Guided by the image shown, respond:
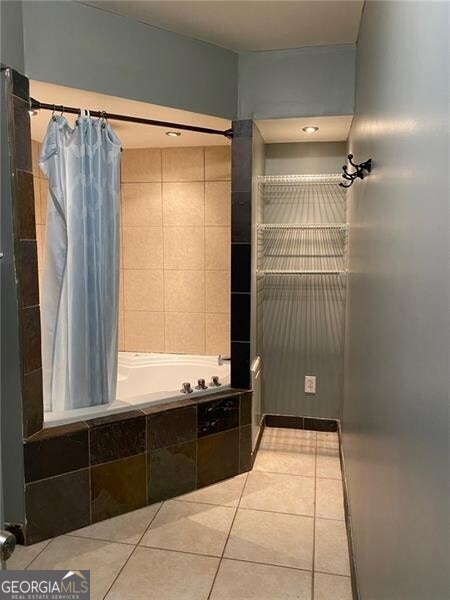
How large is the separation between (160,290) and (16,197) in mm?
1526

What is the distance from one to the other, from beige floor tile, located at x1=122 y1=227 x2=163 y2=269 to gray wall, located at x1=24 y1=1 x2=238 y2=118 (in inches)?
43.6

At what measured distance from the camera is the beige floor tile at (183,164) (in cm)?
314

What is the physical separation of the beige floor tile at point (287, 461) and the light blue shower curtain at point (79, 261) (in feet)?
3.58

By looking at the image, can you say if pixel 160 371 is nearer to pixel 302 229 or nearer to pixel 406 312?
pixel 302 229

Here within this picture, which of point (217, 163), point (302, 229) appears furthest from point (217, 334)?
point (217, 163)

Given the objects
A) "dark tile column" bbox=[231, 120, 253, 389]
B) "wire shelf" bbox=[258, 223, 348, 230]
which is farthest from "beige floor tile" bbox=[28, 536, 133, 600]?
"wire shelf" bbox=[258, 223, 348, 230]

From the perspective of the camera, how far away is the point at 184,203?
10.5 ft

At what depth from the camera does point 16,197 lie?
188 cm

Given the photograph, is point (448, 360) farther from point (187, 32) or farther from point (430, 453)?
point (187, 32)

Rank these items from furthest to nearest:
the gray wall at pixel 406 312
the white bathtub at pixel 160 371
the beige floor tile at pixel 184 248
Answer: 1. the beige floor tile at pixel 184 248
2. the white bathtub at pixel 160 371
3. the gray wall at pixel 406 312

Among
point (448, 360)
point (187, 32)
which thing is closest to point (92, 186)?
point (187, 32)

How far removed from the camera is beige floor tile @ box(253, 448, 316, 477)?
267 cm

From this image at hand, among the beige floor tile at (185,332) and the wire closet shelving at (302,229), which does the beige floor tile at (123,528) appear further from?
the wire closet shelving at (302,229)

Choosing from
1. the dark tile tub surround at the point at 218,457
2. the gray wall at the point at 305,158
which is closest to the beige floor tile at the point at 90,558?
the dark tile tub surround at the point at 218,457
